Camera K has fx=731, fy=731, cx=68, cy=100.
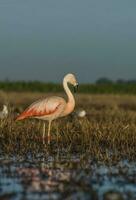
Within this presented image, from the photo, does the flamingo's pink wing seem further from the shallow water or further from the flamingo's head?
the shallow water

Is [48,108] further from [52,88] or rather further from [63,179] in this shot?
[52,88]

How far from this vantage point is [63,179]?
905cm

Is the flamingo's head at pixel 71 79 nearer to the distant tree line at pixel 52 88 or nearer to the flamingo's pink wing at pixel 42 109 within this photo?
the flamingo's pink wing at pixel 42 109

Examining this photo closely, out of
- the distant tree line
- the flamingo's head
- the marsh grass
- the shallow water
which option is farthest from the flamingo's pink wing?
the distant tree line

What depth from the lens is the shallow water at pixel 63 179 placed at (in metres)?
7.96

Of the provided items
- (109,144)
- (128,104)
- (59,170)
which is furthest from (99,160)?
(128,104)

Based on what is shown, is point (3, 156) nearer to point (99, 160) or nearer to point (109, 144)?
point (99, 160)

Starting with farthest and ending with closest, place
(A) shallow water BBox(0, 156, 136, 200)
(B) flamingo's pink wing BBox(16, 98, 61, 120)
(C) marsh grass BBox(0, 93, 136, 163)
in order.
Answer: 1. (B) flamingo's pink wing BBox(16, 98, 61, 120)
2. (C) marsh grass BBox(0, 93, 136, 163)
3. (A) shallow water BBox(0, 156, 136, 200)

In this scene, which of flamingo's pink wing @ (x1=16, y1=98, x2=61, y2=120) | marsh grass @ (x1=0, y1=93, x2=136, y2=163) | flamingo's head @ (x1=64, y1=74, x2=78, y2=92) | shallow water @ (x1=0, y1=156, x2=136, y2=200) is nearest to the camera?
shallow water @ (x1=0, y1=156, x2=136, y2=200)

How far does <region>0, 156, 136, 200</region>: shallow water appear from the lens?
26.1ft

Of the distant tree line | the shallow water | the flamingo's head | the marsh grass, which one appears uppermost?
the distant tree line

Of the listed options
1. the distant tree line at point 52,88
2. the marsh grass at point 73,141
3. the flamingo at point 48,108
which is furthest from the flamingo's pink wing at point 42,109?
the distant tree line at point 52,88

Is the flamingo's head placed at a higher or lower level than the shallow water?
higher

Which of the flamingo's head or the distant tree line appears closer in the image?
the flamingo's head
